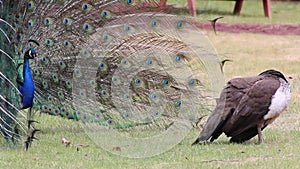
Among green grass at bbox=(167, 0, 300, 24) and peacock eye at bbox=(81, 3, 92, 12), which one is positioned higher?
peacock eye at bbox=(81, 3, 92, 12)

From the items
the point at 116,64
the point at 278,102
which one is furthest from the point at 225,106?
the point at 116,64

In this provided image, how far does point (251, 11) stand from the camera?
2109cm

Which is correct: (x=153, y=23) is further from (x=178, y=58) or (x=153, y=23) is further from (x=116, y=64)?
(x=116, y=64)

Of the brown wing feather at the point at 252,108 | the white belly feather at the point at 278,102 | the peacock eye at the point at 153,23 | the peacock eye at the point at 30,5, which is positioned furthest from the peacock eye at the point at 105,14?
the white belly feather at the point at 278,102

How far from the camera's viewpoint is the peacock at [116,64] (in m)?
7.56

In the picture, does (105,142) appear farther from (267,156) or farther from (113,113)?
(267,156)

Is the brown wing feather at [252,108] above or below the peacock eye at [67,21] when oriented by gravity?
below

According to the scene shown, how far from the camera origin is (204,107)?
7.67m

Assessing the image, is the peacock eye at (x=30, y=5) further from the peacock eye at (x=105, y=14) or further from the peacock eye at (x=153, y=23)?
the peacock eye at (x=153, y=23)

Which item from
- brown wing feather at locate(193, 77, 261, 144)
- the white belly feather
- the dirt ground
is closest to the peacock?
brown wing feather at locate(193, 77, 261, 144)

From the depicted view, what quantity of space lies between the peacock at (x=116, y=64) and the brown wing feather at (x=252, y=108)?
534 millimetres

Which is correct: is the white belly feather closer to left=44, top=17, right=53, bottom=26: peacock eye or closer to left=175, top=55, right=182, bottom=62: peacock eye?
left=175, top=55, right=182, bottom=62: peacock eye

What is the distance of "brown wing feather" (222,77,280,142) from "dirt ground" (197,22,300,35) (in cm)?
1011

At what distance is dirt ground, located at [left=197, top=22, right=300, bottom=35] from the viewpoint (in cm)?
1725
